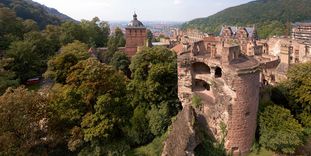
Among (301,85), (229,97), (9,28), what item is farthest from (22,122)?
(9,28)

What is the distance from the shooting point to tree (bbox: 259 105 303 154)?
1836cm

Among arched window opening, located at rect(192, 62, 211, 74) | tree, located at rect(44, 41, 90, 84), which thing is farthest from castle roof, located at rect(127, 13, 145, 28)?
arched window opening, located at rect(192, 62, 211, 74)

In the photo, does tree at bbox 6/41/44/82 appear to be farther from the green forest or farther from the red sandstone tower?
the red sandstone tower

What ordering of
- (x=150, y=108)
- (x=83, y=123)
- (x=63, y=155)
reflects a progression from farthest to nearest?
(x=150, y=108), (x=63, y=155), (x=83, y=123)

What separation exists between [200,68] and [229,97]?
15.0 ft

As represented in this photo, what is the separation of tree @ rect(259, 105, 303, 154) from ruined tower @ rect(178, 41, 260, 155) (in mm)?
909

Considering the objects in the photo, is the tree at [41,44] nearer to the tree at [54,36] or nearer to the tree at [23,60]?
the tree at [54,36]

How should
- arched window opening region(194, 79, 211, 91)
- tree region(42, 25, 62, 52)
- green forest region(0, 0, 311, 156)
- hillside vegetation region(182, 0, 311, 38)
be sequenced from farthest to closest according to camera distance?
hillside vegetation region(182, 0, 311, 38), tree region(42, 25, 62, 52), arched window opening region(194, 79, 211, 91), green forest region(0, 0, 311, 156)

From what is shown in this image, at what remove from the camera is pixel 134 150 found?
2211cm

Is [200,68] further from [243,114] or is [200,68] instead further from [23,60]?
[23,60]

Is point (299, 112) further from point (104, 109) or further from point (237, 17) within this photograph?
point (237, 17)

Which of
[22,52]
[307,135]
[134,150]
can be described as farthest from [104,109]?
[22,52]

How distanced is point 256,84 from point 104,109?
37.1ft

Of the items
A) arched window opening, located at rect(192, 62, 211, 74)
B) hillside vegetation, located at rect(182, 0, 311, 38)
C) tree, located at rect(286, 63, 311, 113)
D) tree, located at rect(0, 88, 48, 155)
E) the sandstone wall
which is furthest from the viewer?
hillside vegetation, located at rect(182, 0, 311, 38)
